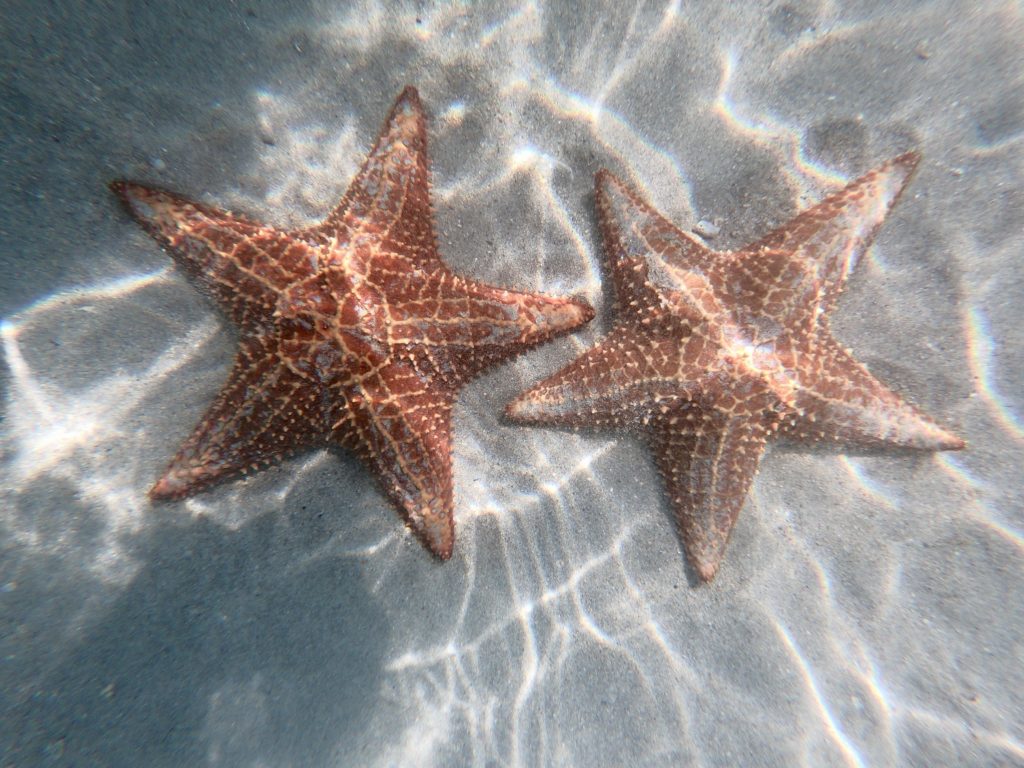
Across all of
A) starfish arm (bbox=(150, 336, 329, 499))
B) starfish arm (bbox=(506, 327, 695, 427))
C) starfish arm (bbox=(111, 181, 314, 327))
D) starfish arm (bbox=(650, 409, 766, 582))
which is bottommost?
starfish arm (bbox=(650, 409, 766, 582))

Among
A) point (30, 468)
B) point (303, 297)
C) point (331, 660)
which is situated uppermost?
point (303, 297)

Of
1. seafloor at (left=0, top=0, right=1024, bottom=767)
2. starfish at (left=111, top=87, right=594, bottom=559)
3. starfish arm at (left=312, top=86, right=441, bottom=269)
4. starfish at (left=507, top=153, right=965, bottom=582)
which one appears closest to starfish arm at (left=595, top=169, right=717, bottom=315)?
starfish at (left=507, top=153, right=965, bottom=582)

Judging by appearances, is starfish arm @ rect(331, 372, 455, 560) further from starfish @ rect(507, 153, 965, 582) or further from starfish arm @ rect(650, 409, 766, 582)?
starfish arm @ rect(650, 409, 766, 582)

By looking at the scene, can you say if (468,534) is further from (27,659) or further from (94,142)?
(94,142)

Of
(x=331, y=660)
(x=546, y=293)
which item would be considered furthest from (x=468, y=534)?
(x=546, y=293)

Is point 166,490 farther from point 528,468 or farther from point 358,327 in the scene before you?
point 528,468

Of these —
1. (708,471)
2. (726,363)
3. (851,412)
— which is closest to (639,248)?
(726,363)

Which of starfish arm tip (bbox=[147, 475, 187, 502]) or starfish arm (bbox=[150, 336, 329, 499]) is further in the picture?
starfish arm tip (bbox=[147, 475, 187, 502])

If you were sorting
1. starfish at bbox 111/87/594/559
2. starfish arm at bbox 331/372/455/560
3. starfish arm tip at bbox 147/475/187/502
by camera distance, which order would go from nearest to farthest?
starfish at bbox 111/87/594/559 < starfish arm at bbox 331/372/455/560 < starfish arm tip at bbox 147/475/187/502
